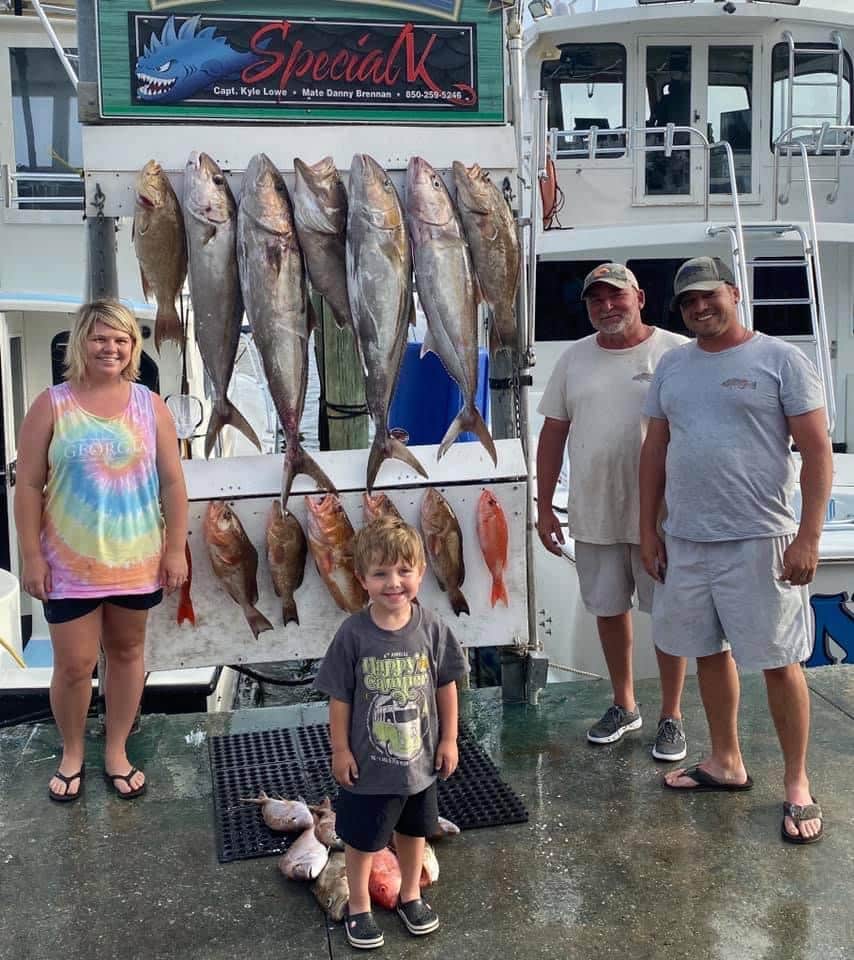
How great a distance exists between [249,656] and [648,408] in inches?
73.4

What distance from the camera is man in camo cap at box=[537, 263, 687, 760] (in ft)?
13.2

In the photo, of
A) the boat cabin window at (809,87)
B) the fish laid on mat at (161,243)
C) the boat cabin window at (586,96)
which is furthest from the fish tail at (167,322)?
the boat cabin window at (809,87)

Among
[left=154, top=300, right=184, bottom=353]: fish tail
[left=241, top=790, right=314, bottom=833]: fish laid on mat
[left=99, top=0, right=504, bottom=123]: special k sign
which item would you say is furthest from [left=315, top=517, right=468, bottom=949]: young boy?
[left=99, top=0, right=504, bottom=123]: special k sign

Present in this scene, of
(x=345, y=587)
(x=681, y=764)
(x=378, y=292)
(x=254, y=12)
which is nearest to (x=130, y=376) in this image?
(x=378, y=292)

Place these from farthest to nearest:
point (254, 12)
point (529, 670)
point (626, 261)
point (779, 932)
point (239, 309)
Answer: point (626, 261) < point (529, 670) < point (254, 12) < point (239, 309) < point (779, 932)

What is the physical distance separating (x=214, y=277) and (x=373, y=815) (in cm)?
200

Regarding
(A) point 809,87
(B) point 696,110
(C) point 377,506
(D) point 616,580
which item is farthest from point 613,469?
(A) point 809,87

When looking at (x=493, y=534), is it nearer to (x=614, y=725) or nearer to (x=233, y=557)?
(x=614, y=725)

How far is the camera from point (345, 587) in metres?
4.17

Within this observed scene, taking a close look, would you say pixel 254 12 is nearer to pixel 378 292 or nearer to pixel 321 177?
pixel 321 177

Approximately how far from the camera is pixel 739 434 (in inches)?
135

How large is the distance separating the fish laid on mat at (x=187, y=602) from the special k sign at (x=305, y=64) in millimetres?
1735

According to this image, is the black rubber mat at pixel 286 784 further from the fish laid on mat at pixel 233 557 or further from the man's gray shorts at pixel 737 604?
the man's gray shorts at pixel 737 604

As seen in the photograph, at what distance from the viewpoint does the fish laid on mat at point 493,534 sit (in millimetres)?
4305
